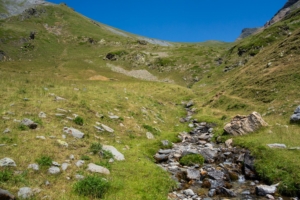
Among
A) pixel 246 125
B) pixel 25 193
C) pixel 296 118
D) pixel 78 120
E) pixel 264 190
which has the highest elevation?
pixel 296 118

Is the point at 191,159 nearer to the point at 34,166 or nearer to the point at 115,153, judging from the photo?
the point at 115,153

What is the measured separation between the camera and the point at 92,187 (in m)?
10.7

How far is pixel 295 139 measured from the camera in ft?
61.1

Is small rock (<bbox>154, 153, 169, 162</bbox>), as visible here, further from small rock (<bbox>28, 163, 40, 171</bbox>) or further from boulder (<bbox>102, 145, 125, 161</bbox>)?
small rock (<bbox>28, 163, 40, 171</bbox>)

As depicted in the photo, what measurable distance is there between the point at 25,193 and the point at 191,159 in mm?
11410

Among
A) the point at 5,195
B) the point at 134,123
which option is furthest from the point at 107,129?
the point at 5,195

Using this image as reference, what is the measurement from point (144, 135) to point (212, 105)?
2034cm

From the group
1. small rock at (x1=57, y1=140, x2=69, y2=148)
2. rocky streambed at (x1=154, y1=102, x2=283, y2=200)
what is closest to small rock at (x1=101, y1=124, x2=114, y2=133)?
rocky streambed at (x1=154, y1=102, x2=283, y2=200)

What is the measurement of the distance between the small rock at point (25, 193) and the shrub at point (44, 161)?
2225 millimetres

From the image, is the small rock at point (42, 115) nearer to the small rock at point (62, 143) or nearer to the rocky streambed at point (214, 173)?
the small rock at point (62, 143)

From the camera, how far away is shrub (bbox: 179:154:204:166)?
55.7ft

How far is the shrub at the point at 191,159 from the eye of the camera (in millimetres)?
16969

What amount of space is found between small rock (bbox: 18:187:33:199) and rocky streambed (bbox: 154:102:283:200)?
6.76m

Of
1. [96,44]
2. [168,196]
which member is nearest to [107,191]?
[168,196]
